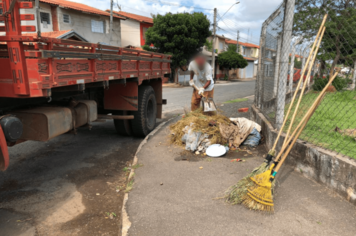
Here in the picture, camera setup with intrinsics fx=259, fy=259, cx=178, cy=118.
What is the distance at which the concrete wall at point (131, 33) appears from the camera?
2697 cm

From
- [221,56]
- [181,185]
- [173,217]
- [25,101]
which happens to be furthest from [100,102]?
[221,56]

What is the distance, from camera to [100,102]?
18.2 feet

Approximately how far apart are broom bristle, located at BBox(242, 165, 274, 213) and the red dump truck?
98.6 inches

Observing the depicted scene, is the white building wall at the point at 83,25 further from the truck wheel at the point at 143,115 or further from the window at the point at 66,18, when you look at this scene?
the truck wheel at the point at 143,115

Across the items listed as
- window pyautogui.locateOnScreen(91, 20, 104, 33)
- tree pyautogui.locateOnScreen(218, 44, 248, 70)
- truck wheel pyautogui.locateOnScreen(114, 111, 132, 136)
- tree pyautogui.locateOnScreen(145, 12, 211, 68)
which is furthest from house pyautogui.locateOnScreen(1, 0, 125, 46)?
tree pyautogui.locateOnScreen(218, 44, 248, 70)

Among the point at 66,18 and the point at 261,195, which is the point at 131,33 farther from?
the point at 261,195

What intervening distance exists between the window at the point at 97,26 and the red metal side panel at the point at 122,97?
18786mm

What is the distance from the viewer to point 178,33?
818 inches

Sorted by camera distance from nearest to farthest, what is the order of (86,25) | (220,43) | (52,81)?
(52,81), (86,25), (220,43)

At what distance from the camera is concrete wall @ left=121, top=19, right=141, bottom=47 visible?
26969mm

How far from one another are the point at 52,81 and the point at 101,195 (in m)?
1.66

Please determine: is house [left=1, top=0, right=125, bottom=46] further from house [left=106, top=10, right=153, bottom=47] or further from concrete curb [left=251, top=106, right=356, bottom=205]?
concrete curb [left=251, top=106, right=356, bottom=205]

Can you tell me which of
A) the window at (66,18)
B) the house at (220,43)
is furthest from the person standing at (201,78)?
the house at (220,43)

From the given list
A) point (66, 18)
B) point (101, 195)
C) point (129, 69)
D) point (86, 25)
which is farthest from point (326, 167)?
point (86, 25)
